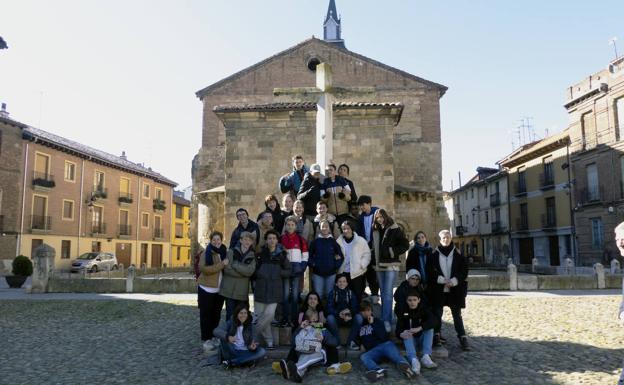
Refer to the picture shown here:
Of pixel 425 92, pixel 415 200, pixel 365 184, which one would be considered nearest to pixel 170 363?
pixel 365 184

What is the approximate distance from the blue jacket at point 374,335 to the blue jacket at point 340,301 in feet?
0.95

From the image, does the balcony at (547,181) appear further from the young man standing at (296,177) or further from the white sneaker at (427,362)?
the white sneaker at (427,362)

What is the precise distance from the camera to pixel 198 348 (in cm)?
685

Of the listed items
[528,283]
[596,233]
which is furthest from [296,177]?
[596,233]

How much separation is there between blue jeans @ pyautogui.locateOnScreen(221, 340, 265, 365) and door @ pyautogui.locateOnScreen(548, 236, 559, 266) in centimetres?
3029

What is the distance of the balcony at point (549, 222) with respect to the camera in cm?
3087

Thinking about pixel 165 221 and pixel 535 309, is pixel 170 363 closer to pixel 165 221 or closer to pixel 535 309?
pixel 535 309

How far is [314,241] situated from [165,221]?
38.8 m

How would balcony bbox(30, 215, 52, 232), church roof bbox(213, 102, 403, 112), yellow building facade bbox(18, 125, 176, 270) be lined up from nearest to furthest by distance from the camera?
church roof bbox(213, 102, 403, 112) → balcony bbox(30, 215, 52, 232) → yellow building facade bbox(18, 125, 176, 270)

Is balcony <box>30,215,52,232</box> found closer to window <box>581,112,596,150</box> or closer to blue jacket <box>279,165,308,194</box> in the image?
blue jacket <box>279,165,308,194</box>

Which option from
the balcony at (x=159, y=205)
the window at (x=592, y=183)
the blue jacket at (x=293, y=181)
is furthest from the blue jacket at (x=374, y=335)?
the balcony at (x=159, y=205)

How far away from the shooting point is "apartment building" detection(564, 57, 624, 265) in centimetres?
2430

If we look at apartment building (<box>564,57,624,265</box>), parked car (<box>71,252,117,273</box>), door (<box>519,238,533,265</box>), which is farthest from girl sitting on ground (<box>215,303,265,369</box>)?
door (<box>519,238,533,265</box>)

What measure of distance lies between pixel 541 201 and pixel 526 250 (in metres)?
4.52
